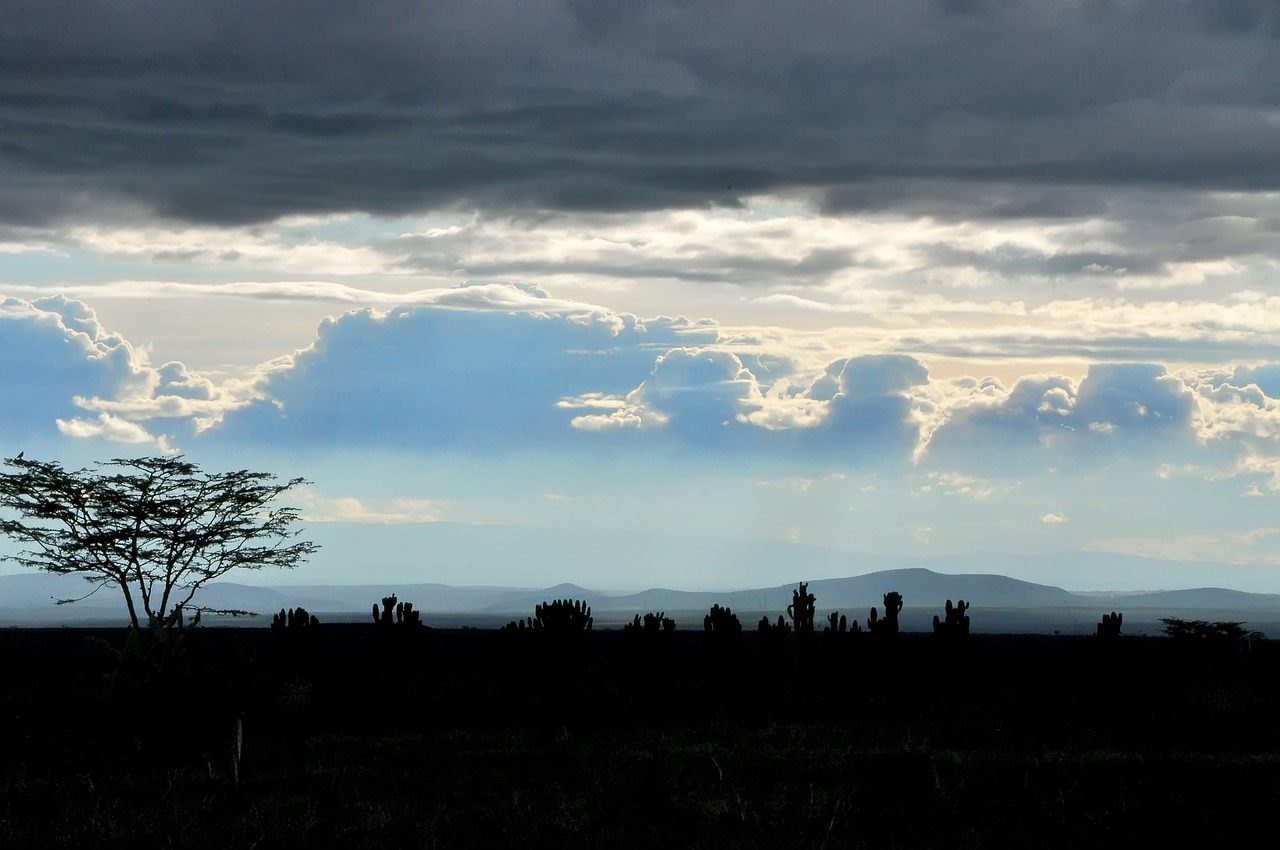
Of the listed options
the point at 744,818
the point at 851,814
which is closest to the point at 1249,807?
the point at 851,814

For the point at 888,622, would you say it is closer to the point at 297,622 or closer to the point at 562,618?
the point at 562,618

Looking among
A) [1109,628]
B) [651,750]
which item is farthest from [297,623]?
[1109,628]

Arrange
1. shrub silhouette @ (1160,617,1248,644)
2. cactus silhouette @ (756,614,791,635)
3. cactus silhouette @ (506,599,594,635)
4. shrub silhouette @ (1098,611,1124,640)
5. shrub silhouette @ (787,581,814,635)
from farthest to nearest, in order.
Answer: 1. shrub silhouette @ (1160,617,1248,644)
2. shrub silhouette @ (1098,611,1124,640)
3. cactus silhouette @ (506,599,594,635)
4. shrub silhouette @ (787,581,814,635)
5. cactus silhouette @ (756,614,791,635)

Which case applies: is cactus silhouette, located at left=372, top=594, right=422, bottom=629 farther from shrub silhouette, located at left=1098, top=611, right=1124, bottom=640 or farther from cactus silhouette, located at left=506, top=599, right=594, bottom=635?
shrub silhouette, located at left=1098, top=611, right=1124, bottom=640

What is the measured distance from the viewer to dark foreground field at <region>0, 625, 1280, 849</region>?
63.3 ft

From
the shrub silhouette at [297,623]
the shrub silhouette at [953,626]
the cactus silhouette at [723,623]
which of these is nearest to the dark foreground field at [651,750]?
the shrub silhouette at [953,626]

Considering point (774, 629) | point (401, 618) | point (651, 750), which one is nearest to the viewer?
point (651, 750)

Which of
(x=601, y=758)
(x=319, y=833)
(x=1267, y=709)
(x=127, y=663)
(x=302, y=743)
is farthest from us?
(x=1267, y=709)

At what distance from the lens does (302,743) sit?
2856cm

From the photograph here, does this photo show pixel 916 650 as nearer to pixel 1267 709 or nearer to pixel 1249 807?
pixel 1267 709

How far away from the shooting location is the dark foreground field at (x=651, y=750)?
19.3 m

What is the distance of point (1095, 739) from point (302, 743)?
16.2 meters

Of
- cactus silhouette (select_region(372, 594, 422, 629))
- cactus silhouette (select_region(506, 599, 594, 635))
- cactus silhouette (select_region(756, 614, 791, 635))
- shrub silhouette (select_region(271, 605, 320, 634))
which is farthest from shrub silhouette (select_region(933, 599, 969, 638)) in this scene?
shrub silhouette (select_region(271, 605, 320, 634))

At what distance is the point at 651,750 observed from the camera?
89.3ft
